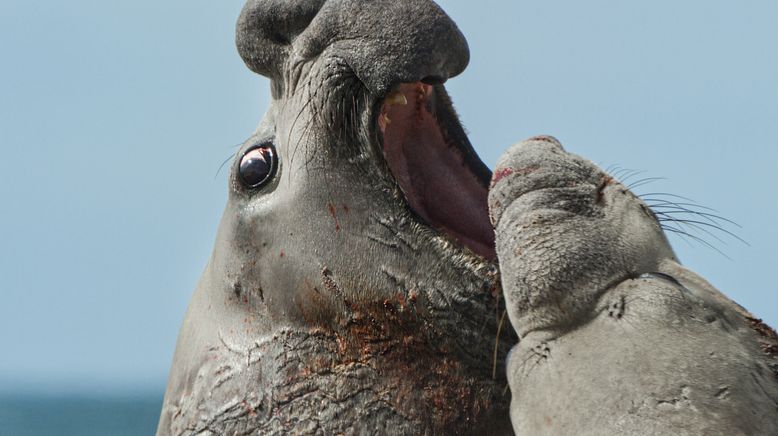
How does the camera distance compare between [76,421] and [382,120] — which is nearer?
[382,120]

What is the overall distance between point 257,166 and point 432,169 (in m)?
0.83

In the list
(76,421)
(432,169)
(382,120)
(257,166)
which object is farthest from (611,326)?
(76,421)

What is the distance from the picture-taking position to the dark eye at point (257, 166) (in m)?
5.92

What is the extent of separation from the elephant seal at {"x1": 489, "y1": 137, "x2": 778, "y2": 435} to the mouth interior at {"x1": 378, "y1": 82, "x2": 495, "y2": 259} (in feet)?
4.93

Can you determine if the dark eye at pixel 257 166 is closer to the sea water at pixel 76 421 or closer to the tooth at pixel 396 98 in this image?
the tooth at pixel 396 98

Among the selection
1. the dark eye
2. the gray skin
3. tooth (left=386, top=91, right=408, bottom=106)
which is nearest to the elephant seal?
the gray skin

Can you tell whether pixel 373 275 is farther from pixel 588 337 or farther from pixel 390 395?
pixel 588 337

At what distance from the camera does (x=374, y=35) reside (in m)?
5.55

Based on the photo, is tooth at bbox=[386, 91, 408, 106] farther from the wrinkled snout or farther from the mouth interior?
the wrinkled snout

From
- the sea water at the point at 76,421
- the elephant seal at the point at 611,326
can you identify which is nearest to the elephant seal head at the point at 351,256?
the elephant seal at the point at 611,326

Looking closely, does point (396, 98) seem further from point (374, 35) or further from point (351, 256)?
point (351, 256)

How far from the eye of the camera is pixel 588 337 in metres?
3.62

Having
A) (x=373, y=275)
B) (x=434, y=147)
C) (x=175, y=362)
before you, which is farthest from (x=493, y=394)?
(x=175, y=362)

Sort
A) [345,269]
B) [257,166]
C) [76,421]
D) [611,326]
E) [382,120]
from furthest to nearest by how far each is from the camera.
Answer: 1. [76,421]
2. [257,166]
3. [382,120]
4. [345,269]
5. [611,326]
